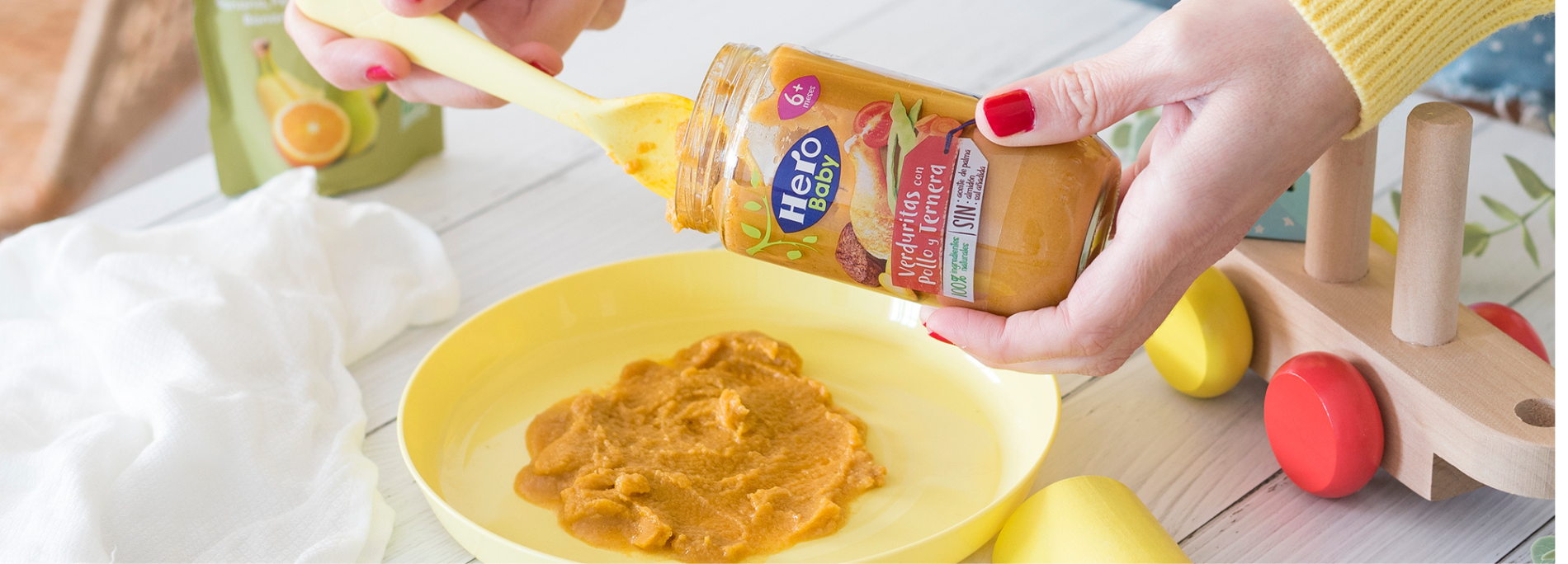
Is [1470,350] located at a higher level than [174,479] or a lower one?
higher

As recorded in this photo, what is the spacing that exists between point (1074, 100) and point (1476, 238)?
23.4 inches

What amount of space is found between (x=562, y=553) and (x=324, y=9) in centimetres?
41

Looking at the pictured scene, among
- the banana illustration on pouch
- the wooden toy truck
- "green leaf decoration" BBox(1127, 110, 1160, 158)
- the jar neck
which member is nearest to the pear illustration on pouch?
the banana illustration on pouch

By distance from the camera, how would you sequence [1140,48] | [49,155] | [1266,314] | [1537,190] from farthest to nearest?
1. [49,155]
2. [1537,190]
3. [1266,314]
4. [1140,48]

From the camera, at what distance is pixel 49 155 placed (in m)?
2.25

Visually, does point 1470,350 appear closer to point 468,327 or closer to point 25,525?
point 468,327

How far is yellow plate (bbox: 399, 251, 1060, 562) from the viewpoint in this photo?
74 centimetres

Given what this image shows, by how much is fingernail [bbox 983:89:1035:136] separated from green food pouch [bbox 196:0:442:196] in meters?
0.81

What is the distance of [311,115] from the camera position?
3.93 ft

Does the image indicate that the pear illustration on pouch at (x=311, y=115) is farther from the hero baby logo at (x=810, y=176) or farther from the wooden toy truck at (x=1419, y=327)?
the wooden toy truck at (x=1419, y=327)

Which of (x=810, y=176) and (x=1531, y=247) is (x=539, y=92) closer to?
(x=810, y=176)

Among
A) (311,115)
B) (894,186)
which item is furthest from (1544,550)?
(311,115)

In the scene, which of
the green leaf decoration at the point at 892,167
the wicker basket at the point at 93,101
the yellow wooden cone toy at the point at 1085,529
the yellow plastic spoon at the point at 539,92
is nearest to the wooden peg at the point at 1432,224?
the yellow wooden cone toy at the point at 1085,529

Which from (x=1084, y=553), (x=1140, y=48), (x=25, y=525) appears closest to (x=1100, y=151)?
(x=1140, y=48)
